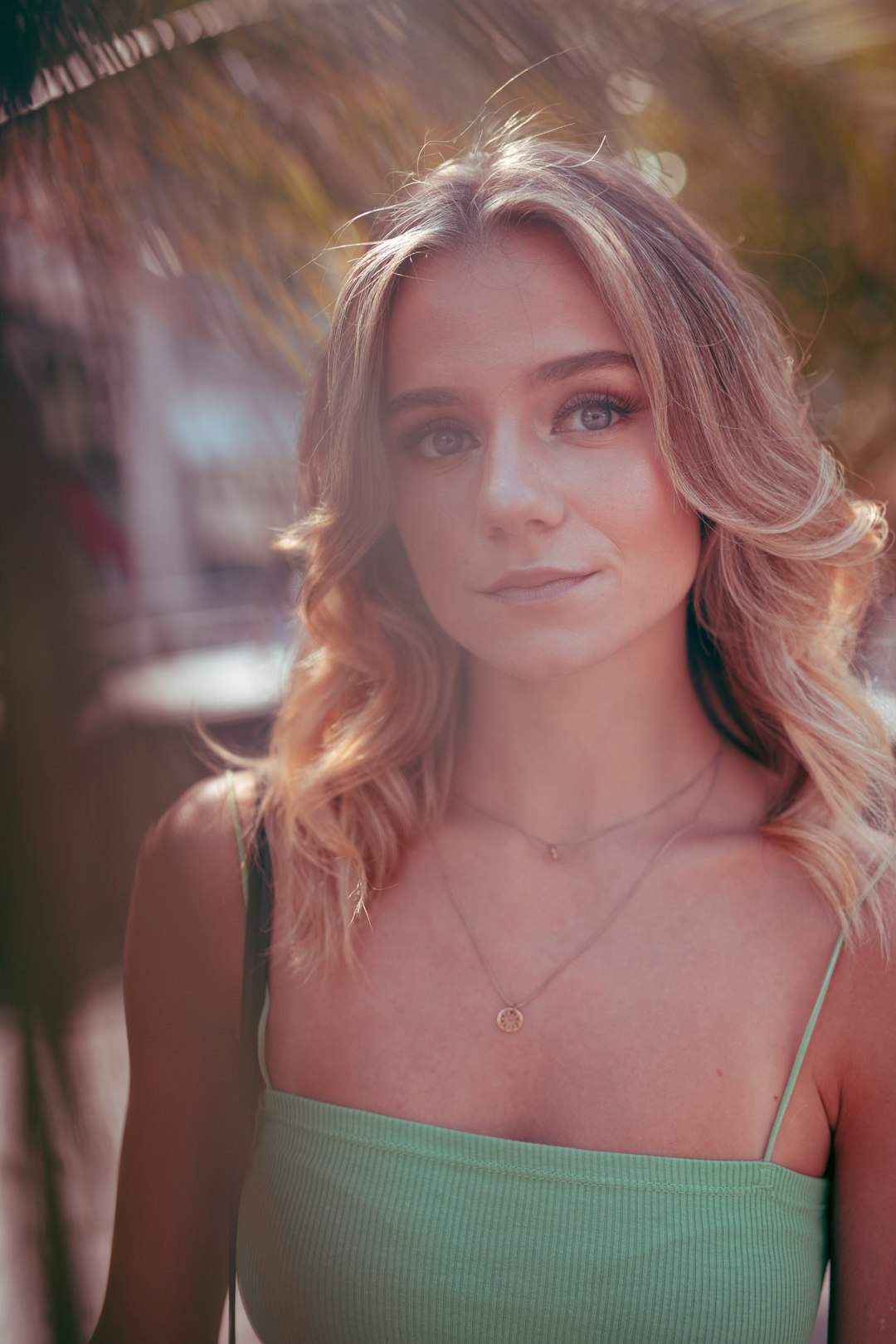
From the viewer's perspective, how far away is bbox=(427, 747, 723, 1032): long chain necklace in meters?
1.42

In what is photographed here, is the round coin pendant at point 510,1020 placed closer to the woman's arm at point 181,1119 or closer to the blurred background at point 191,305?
the woman's arm at point 181,1119

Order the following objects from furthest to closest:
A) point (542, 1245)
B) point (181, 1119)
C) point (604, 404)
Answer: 1. point (181, 1119)
2. point (604, 404)
3. point (542, 1245)

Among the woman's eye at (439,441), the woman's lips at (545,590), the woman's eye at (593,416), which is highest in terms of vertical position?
the woman's eye at (439,441)

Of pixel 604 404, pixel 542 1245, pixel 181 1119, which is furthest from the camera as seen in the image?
pixel 181 1119

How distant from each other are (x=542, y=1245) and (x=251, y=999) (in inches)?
19.9

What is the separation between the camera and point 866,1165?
1292 millimetres

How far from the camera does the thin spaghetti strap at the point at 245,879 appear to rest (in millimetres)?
1465

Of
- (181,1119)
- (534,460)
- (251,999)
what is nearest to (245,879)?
(251,999)

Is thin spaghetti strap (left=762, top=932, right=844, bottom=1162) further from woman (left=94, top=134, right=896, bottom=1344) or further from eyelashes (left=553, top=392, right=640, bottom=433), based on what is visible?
eyelashes (left=553, top=392, right=640, bottom=433)

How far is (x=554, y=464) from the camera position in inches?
53.0

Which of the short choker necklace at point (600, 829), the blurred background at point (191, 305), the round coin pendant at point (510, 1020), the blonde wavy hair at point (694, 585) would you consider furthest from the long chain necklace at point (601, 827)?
the blurred background at point (191, 305)

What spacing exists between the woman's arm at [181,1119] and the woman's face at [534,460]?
55 centimetres

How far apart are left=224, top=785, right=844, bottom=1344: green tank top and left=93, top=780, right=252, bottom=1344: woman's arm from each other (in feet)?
0.75

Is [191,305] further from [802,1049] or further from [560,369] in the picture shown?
[802,1049]
